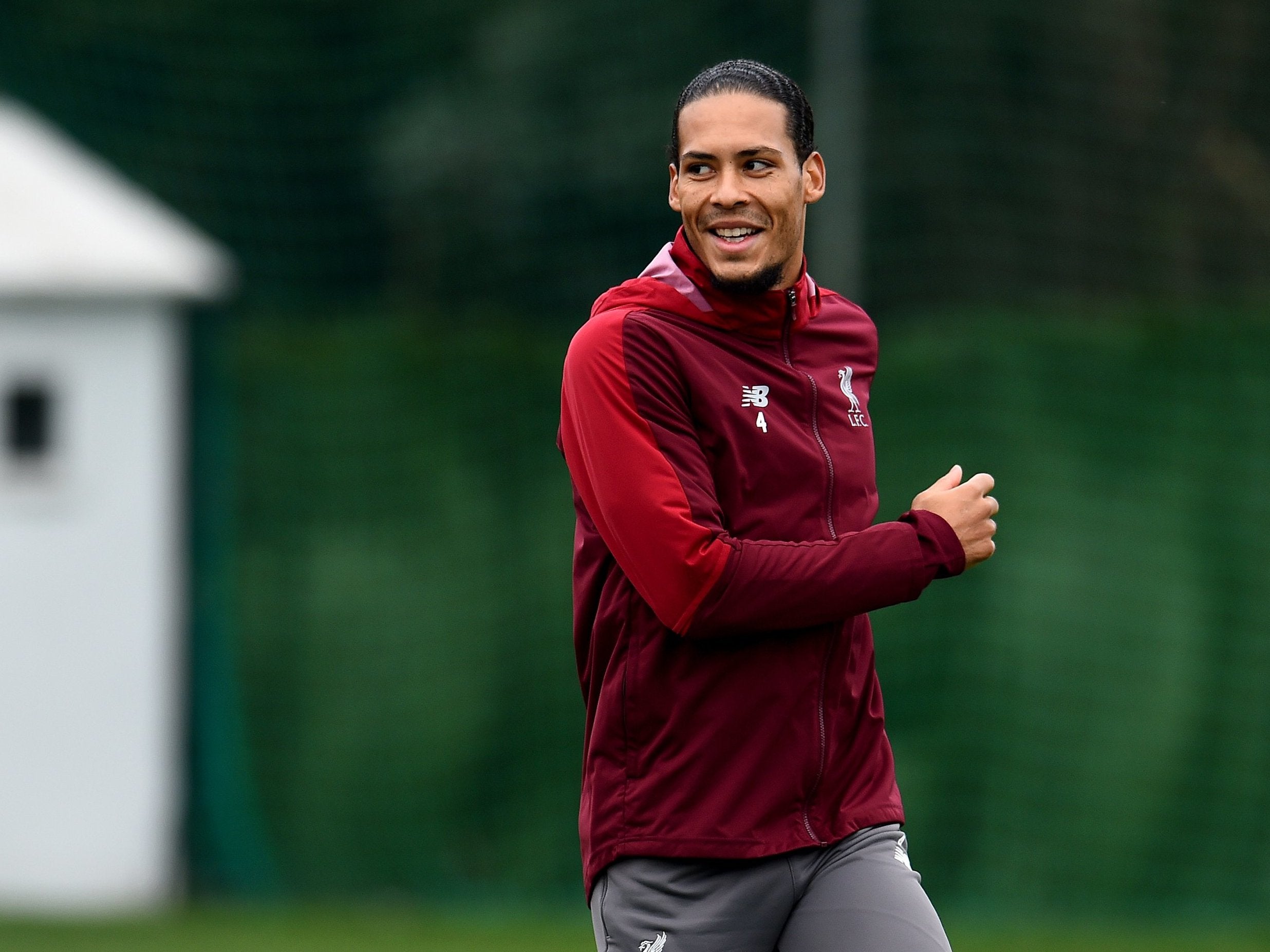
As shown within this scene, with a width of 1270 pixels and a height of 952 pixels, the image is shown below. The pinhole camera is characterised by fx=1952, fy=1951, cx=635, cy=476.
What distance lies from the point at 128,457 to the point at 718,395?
5.81 m

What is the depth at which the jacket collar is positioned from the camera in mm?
2879

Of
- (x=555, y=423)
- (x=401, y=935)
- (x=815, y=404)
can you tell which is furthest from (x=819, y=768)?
(x=555, y=423)

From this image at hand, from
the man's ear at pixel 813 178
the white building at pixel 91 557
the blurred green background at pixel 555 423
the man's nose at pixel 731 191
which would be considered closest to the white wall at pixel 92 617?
the white building at pixel 91 557

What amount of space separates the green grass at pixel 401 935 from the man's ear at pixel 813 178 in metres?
4.54

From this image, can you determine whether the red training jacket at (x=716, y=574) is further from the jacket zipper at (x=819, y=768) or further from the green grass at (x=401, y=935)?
the green grass at (x=401, y=935)

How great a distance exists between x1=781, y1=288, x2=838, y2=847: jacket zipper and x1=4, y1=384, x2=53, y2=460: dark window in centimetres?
590

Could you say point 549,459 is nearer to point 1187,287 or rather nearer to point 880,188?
point 880,188

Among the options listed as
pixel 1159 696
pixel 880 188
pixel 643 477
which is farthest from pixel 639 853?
pixel 880 188

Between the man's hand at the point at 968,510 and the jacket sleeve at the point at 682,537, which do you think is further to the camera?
the man's hand at the point at 968,510

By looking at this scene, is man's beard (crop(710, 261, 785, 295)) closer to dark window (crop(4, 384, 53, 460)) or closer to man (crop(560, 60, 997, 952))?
man (crop(560, 60, 997, 952))

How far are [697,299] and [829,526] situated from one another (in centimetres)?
39

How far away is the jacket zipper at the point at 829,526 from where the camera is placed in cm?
284

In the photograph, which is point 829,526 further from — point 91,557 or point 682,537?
point 91,557

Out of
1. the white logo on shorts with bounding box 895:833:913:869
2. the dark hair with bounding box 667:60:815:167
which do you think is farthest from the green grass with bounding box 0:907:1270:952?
the dark hair with bounding box 667:60:815:167
